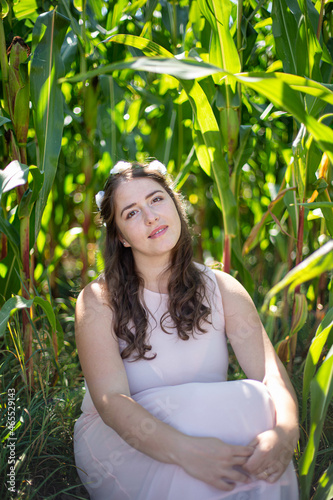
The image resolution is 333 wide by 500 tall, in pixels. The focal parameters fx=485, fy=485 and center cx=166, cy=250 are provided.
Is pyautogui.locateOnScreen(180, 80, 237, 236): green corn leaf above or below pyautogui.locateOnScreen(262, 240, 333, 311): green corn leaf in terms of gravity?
above

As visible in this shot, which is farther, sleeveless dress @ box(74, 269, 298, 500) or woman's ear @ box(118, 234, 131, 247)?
woman's ear @ box(118, 234, 131, 247)

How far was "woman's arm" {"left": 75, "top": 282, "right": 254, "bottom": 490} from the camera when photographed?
84cm

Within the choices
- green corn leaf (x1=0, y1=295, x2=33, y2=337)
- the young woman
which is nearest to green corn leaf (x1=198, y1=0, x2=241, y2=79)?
the young woman

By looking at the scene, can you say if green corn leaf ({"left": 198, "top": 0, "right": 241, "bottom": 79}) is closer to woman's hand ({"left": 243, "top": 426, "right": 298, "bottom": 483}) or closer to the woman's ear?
the woman's ear

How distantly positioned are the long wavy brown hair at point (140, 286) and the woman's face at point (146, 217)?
0.03 meters

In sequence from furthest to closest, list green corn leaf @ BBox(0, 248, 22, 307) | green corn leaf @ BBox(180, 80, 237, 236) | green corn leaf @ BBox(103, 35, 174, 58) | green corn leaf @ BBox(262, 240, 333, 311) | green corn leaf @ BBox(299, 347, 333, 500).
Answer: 1. green corn leaf @ BBox(0, 248, 22, 307)
2. green corn leaf @ BBox(180, 80, 237, 236)
3. green corn leaf @ BBox(103, 35, 174, 58)
4. green corn leaf @ BBox(299, 347, 333, 500)
5. green corn leaf @ BBox(262, 240, 333, 311)

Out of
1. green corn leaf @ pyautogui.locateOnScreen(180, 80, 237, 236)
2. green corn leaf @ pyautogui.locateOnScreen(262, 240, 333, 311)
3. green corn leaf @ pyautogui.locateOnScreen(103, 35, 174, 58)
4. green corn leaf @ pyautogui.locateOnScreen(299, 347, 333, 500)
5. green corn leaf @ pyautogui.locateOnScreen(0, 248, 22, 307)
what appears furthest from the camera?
green corn leaf @ pyautogui.locateOnScreen(0, 248, 22, 307)

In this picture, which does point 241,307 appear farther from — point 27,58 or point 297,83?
point 27,58

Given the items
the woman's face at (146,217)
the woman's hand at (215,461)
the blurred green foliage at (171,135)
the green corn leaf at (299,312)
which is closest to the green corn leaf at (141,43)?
the blurred green foliage at (171,135)

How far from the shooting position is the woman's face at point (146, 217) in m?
1.04

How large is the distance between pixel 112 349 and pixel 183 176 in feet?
1.90

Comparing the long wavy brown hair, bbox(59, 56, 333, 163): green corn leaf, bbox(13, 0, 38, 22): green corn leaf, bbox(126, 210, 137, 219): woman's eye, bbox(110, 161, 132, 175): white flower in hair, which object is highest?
bbox(13, 0, 38, 22): green corn leaf

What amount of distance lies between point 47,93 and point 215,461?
2.74 ft

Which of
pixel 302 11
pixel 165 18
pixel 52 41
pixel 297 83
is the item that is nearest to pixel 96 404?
pixel 297 83
